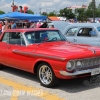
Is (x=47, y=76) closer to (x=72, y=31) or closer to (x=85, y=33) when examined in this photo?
(x=85, y=33)

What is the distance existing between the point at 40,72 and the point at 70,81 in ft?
3.16

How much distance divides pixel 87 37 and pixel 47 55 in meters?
4.19

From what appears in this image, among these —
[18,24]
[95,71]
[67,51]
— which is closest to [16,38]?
[67,51]

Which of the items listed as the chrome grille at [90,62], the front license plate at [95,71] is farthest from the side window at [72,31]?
the front license plate at [95,71]

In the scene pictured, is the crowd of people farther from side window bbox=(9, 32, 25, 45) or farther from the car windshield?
the car windshield

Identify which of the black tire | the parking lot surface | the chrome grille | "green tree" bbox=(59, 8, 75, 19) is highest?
"green tree" bbox=(59, 8, 75, 19)

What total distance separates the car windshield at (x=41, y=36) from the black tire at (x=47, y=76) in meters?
1.08

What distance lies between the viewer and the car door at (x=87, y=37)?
30.5 feet

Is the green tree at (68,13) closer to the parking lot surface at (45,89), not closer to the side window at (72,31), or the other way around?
the side window at (72,31)

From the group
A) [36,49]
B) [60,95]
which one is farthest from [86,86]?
[36,49]

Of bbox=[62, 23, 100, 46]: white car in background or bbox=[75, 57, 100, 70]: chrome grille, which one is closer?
bbox=[75, 57, 100, 70]: chrome grille

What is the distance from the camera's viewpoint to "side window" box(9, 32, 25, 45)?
7068mm

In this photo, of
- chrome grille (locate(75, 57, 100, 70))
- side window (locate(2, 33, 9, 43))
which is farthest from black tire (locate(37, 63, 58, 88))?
side window (locate(2, 33, 9, 43))

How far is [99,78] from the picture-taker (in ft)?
22.5
